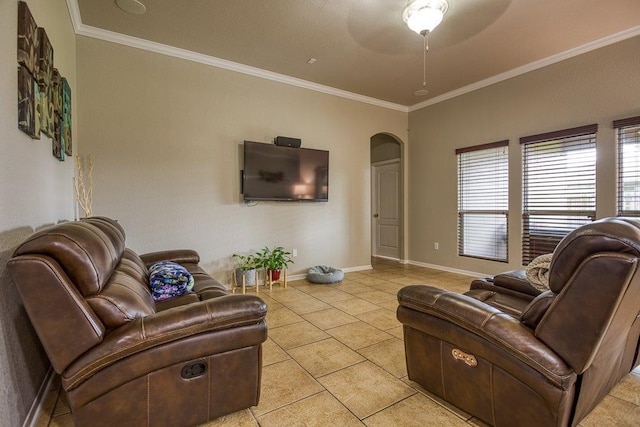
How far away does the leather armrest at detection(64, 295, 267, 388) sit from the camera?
1266 mm

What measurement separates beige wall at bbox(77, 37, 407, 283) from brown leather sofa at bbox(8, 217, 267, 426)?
236cm

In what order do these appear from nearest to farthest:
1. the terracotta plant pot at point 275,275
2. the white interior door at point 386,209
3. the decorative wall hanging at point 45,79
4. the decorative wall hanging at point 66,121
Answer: the decorative wall hanging at point 45,79, the decorative wall hanging at point 66,121, the terracotta plant pot at point 275,275, the white interior door at point 386,209

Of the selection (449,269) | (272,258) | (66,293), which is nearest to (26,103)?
(66,293)

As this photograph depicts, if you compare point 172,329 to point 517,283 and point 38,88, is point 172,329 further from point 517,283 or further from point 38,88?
point 517,283

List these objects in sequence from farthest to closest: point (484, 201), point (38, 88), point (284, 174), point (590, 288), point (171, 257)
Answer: point (484, 201) → point (284, 174) → point (171, 257) → point (38, 88) → point (590, 288)

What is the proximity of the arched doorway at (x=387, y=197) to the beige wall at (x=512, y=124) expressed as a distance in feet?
1.10

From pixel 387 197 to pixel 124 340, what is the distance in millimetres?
6173

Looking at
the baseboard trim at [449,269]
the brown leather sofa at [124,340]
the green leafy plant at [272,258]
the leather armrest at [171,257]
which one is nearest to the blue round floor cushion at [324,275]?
the green leafy plant at [272,258]

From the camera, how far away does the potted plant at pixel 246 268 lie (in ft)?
13.6

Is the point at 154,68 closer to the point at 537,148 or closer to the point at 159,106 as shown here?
the point at 159,106

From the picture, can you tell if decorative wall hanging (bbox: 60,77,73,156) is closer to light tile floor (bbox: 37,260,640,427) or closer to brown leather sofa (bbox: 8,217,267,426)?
brown leather sofa (bbox: 8,217,267,426)

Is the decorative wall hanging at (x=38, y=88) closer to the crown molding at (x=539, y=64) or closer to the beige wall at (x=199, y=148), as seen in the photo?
the beige wall at (x=199, y=148)

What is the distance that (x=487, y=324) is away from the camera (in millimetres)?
1396

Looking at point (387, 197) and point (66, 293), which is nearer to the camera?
point (66, 293)
